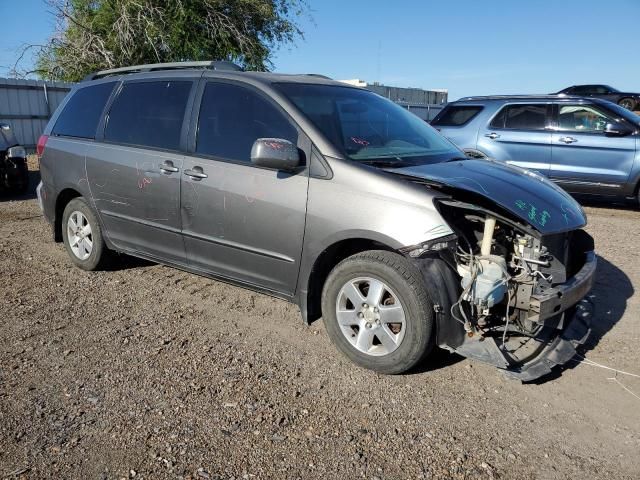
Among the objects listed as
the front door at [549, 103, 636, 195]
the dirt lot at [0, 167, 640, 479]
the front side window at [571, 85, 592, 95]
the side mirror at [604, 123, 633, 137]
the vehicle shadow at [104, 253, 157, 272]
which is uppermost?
the front side window at [571, 85, 592, 95]

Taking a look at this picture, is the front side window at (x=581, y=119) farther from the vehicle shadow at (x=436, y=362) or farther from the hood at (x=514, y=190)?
the vehicle shadow at (x=436, y=362)

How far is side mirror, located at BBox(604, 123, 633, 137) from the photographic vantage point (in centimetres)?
816

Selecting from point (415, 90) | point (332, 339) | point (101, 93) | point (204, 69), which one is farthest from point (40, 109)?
point (415, 90)

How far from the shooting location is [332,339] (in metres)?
3.58

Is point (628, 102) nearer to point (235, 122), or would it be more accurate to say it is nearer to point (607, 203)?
point (607, 203)

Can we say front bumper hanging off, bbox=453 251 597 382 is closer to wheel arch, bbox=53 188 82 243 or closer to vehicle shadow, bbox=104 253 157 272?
vehicle shadow, bbox=104 253 157 272

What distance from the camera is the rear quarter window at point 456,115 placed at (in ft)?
30.6

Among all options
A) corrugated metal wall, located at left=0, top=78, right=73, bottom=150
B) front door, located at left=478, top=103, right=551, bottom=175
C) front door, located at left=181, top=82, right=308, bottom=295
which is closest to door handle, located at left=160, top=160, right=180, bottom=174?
front door, located at left=181, top=82, right=308, bottom=295

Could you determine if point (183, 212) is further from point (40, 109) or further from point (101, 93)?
point (40, 109)

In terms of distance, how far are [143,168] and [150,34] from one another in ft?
48.2

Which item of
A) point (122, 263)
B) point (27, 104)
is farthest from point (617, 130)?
point (27, 104)

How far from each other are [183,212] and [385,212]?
5.73 ft

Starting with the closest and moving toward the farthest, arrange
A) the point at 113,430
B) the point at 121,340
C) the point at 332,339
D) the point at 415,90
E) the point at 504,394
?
the point at 113,430
the point at 504,394
the point at 332,339
the point at 121,340
the point at 415,90

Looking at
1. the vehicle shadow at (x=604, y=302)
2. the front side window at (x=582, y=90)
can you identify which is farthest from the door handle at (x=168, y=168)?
the front side window at (x=582, y=90)
